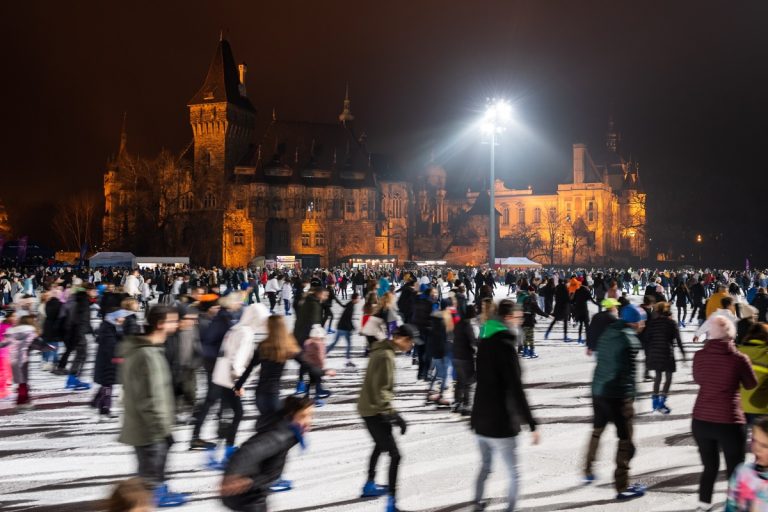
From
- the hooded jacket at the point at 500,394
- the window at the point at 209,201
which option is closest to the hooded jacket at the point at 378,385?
the hooded jacket at the point at 500,394

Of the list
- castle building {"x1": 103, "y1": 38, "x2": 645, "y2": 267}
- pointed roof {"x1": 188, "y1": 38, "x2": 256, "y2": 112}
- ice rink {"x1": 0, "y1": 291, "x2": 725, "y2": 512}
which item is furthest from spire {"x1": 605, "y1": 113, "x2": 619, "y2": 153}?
ice rink {"x1": 0, "y1": 291, "x2": 725, "y2": 512}

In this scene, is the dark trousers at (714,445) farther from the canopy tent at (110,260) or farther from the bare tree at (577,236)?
the bare tree at (577,236)

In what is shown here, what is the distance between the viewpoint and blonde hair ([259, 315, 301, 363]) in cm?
→ 519

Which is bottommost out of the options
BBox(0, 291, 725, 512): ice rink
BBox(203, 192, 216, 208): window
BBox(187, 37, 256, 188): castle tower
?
BBox(0, 291, 725, 512): ice rink

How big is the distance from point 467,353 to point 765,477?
4.72 metres

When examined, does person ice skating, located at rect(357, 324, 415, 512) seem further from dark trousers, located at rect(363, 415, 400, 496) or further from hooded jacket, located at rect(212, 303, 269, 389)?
hooded jacket, located at rect(212, 303, 269, 389)

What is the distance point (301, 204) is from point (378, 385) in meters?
65.1

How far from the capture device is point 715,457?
4.26 m

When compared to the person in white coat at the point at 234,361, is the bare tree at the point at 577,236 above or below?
above

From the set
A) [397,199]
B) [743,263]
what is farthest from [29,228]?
[743,263]

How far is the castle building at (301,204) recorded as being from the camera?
61.2 m

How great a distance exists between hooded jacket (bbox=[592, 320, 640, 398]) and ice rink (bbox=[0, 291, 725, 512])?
→ 703mm

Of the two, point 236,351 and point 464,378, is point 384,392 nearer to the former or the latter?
point 236,351

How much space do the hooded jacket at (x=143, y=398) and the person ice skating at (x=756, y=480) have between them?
2.97m
